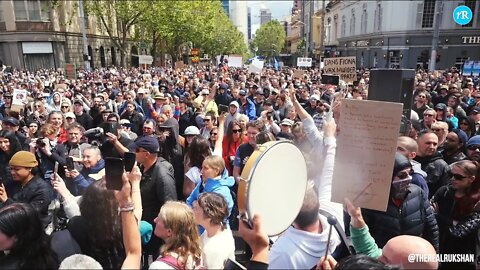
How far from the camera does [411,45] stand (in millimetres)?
41625

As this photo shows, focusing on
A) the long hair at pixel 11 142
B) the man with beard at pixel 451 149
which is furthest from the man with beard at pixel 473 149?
the long hair at pixel 11 142

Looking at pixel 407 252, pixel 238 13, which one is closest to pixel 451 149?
pixel 407 252

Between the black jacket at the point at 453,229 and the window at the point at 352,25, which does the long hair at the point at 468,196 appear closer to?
the black jacket at the point at 453,229

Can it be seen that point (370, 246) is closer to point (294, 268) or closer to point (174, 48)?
point (294, 268)

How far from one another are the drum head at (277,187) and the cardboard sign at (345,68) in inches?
225

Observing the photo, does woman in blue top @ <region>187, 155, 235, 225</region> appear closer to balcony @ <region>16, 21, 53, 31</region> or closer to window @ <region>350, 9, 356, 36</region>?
balcony @ <region>16, 21, 53, 31</region>

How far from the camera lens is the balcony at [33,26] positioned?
25970 millimetres

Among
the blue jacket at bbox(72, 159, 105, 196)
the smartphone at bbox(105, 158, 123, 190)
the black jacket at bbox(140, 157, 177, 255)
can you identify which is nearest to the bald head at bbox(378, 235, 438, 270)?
the smartphone at bbox(105, 158, 123, 190)

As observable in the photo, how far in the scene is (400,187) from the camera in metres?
2.74

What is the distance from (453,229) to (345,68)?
4912 millimetres

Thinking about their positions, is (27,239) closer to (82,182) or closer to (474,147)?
(82,182)

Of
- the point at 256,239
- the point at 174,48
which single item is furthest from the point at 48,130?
the point at 174,48

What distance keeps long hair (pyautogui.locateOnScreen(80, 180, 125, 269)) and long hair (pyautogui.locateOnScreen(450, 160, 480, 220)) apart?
2.70 metres

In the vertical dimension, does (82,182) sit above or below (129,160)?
below
